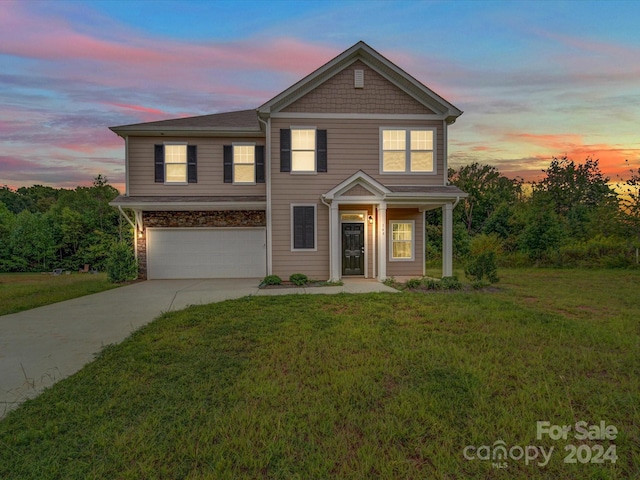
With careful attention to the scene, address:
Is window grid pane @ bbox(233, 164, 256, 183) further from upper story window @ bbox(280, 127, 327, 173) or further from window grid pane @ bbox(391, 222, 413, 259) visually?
window grid pane @ bbox(391, 222, 413, 259)

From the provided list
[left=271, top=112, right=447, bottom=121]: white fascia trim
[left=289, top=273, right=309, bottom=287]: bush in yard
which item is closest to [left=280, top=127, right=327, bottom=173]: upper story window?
[left=271, top=112, right=447, bottom=121]: white fascia trim

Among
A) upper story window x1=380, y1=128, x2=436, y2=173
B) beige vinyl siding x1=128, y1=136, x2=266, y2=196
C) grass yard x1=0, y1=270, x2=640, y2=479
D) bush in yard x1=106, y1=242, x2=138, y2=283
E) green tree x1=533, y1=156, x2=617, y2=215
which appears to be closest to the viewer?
grass yard x1=0, y1=270, x2=640, y2=479

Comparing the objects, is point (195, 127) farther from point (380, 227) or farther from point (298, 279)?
point (380, 227)

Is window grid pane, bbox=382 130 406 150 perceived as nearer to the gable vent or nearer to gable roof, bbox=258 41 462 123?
gable roof, bbox=258 41 462 123

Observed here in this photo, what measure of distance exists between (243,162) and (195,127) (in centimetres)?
213

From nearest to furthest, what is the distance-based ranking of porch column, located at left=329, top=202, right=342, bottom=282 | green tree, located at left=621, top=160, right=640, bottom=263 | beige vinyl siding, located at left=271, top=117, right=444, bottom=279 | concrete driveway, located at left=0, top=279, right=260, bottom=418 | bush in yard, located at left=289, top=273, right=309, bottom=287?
concrete driveway, located at left=0, top=279, right=260, bottom=418 → bush in yard, located at left=289, top=273, right=309, bottom=287 → porch column, located at left=329, top=202, right=342, bottom=282 → beige vinyl siding, located at left=271, top=117, right=444, bottom=279 → green tree, located at left=621, top=160, right=640, bottom=263

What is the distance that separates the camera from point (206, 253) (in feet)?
46.1

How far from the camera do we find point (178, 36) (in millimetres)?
13117

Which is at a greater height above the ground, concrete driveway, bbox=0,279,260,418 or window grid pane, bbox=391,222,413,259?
window grid pane, bbox=391,222,413,259

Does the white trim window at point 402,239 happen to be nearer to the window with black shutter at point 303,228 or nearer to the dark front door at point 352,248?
the dark front door at point 352,248

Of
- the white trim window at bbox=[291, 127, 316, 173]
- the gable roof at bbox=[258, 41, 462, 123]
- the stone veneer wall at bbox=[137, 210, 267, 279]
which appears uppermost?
the gable roof at bbox=[258, 41, 462, 123]

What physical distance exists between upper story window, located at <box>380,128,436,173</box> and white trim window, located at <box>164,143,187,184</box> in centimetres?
744

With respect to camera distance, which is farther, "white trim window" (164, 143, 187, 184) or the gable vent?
"white trim window" (164, 143, 187, 184)

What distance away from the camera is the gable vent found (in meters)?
12.2
